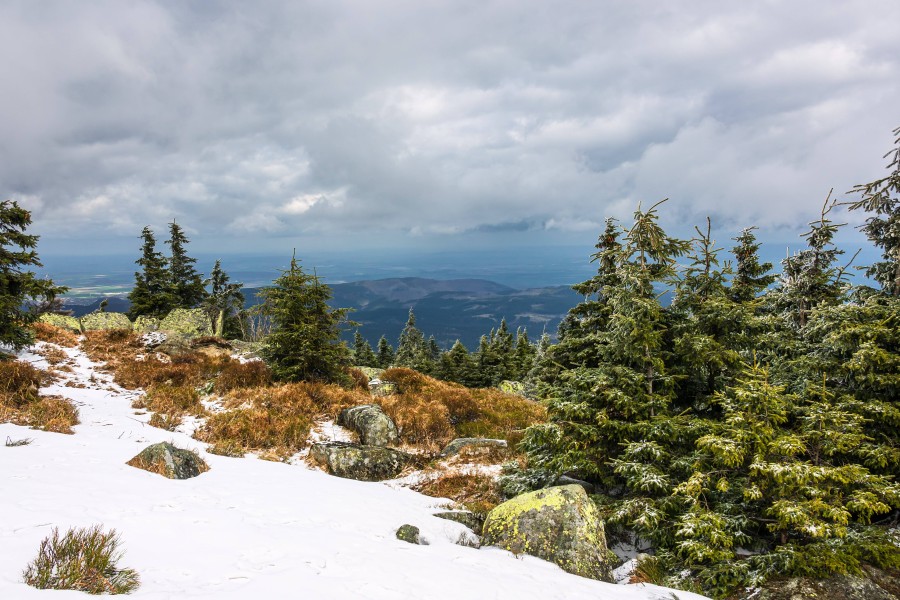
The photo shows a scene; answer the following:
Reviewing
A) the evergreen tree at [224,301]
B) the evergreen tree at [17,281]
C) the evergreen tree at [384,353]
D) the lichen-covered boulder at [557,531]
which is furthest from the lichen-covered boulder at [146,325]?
the evergreen tree at [384,353]

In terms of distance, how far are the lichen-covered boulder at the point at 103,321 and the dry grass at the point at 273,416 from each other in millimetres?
15349

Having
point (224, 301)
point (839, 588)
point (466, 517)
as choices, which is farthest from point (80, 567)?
point (224, 301)

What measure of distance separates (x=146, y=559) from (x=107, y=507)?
1845 mm

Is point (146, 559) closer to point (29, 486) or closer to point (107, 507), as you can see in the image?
point (107, 507)

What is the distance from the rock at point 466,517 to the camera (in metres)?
8.00

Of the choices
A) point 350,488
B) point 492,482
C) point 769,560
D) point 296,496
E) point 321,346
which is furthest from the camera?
point 321,346

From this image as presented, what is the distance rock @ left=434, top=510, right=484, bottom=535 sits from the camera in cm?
800

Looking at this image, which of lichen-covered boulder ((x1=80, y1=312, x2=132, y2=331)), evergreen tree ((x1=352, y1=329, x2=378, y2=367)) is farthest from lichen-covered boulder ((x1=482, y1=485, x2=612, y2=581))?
evergreen tree ((x1=352, y1=329, x2=378, y2=367))

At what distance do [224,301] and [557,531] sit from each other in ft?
146

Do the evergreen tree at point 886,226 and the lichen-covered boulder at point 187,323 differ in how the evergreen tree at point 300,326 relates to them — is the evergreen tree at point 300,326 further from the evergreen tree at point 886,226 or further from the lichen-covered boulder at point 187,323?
the evergreen tree at point 886,226

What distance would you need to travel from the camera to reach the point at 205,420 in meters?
12.7

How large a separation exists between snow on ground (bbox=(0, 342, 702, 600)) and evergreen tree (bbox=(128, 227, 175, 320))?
93.0 ft

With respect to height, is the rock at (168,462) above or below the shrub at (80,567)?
below

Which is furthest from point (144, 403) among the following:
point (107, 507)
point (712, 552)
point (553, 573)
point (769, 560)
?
point (769, 560)
